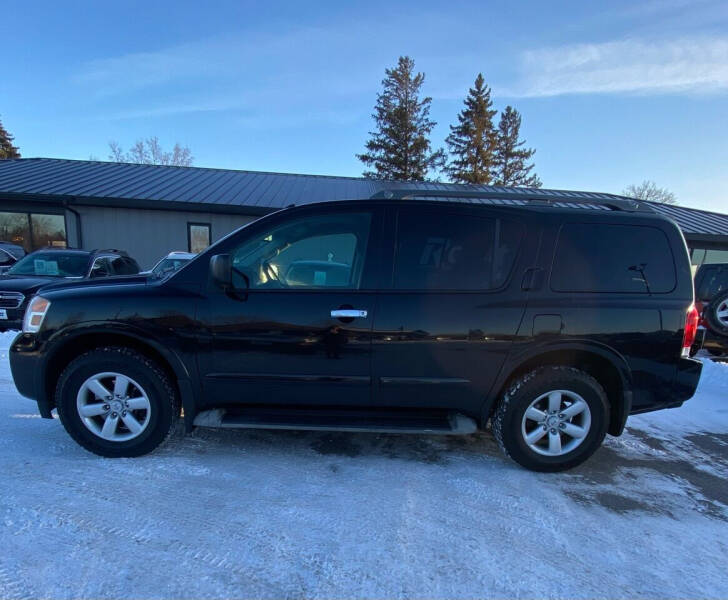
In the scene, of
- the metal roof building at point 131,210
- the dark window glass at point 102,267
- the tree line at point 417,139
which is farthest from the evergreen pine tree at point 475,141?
the dark window glass at point 102,267

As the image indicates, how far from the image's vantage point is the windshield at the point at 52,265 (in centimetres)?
724

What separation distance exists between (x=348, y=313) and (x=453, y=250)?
2.95 ft

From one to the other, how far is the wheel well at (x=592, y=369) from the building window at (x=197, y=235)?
42.1ft

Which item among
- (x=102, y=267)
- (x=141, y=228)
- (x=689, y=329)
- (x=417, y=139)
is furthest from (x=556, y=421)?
(x=417, y=139)

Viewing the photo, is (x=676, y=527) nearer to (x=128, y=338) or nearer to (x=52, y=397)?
(x=128, y=338)

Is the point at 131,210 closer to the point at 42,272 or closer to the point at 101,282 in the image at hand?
the point at 42,272

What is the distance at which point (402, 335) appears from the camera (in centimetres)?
270

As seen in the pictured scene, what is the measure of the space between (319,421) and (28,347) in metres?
2.20

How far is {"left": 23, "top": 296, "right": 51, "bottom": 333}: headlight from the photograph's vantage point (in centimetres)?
278

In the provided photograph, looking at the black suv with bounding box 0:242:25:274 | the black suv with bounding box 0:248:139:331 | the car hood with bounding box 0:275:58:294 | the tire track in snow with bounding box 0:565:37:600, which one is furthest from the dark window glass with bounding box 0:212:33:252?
the tire track in snow with bounding box 0:565:37:600

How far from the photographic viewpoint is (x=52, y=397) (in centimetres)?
287

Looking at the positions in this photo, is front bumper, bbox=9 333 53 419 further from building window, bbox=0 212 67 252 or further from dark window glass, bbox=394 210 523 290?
building window, bbox=0 212 67 252

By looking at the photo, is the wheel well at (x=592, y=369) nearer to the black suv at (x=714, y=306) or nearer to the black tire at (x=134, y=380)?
the black tire at (x=134, y=380)

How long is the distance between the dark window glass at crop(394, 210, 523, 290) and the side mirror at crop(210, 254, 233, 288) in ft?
3.81
